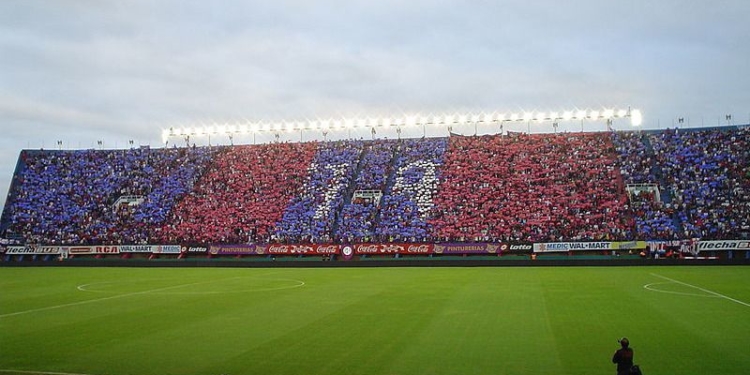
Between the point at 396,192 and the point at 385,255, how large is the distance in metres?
11.0

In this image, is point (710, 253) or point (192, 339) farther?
point (710, 253)

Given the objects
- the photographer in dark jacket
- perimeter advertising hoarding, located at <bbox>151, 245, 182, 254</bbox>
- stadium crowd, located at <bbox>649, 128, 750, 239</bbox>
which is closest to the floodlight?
stadium crowd, located at <bbox>649, 128, 750, 239</bbox>

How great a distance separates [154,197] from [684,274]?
172ft

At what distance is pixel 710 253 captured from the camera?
1859 inches

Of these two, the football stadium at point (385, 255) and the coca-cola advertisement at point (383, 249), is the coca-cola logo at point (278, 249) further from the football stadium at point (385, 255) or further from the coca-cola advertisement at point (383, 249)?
the coca-cola advertisement at point (383, 249)

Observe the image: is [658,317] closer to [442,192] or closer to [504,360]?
[504,360]

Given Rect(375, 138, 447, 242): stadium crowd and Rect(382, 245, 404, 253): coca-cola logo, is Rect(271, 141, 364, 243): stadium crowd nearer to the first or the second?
Rect(375, 138, 447, 242): stadium crowd

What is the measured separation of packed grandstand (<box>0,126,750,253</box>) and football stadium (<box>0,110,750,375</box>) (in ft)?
0.75

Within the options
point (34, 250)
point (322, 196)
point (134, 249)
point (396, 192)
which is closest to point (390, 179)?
point (396, 192)

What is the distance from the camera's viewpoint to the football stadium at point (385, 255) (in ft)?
50.0

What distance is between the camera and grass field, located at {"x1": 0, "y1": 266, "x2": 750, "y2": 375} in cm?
1364

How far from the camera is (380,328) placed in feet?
59.3

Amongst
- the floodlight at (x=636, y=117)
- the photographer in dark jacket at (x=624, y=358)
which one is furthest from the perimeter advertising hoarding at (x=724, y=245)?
the photographer in dark jacket at (x=624, y=358)

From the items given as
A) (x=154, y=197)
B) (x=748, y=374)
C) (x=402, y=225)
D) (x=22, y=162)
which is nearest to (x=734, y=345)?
(x=748, y=374)
